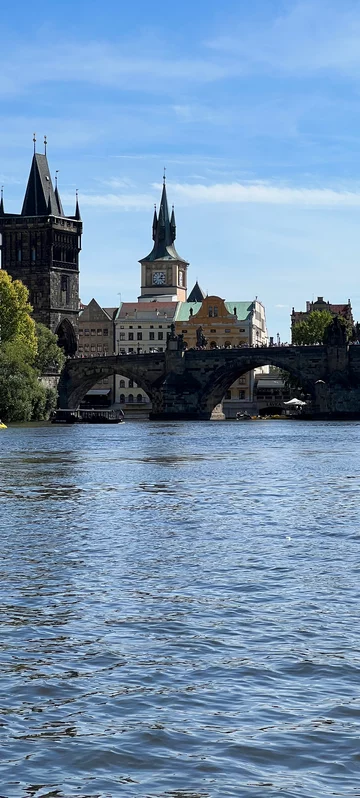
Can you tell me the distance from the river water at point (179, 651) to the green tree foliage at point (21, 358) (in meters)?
74.7

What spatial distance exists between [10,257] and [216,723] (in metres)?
171

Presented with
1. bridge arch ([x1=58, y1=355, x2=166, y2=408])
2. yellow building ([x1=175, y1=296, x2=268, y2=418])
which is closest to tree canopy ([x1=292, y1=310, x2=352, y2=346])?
→ yellow building ([x1=175, y1=296, x2=268, y2=418])

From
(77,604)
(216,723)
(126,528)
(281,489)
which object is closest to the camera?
(216,723)

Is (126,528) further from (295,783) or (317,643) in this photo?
(295,783)

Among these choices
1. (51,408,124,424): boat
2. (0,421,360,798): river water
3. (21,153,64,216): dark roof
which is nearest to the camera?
(0,421,360,798): river water

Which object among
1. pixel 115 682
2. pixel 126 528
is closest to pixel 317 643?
pixel 115 682

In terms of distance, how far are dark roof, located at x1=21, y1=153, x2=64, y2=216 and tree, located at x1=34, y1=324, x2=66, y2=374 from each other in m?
41.7

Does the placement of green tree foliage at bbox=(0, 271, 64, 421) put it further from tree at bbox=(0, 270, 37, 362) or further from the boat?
the boat

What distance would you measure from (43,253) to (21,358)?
70.6 metres

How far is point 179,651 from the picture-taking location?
589 inches

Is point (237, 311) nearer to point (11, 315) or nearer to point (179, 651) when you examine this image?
point (11, 315)

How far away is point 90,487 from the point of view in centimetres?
4109

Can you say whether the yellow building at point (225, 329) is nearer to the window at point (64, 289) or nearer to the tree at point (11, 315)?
the window at point (64, 289)

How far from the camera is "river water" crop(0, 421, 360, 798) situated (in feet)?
35.7
